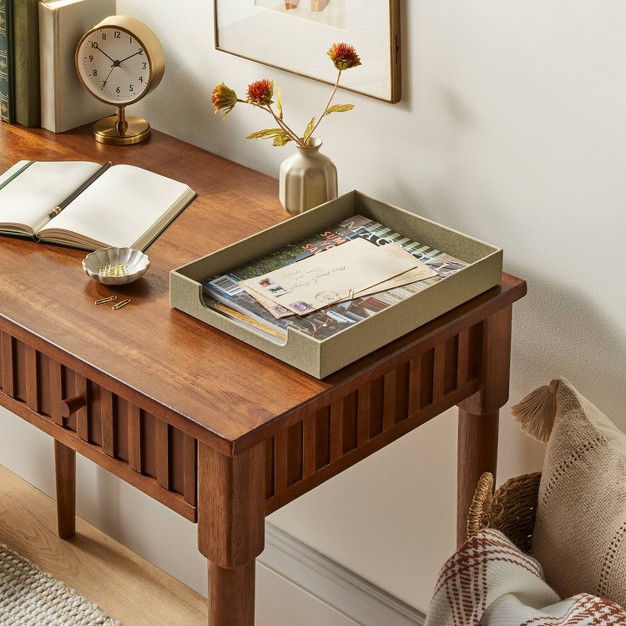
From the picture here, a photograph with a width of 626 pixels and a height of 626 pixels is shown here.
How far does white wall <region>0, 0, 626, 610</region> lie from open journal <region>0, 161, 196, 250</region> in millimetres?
234

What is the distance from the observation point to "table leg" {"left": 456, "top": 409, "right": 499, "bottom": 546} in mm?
1533

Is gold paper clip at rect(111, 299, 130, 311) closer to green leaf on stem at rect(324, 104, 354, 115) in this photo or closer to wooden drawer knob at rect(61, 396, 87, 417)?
wooden drawer knob at rect(61, 396, 87, 417)

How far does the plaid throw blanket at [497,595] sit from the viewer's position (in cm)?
113

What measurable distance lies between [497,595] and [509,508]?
21 centimetres

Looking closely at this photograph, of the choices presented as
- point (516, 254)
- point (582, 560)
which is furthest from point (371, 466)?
point (582, 560)

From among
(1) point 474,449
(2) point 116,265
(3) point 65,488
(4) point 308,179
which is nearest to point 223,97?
(4) point 308,179

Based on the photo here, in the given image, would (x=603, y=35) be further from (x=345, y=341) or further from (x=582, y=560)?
(x=582, y=560)

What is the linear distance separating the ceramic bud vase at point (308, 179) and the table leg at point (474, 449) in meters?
0.35

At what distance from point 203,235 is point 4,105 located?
0.51 metres

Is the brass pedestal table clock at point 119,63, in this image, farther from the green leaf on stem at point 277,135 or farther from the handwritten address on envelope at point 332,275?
the handwritten address on envelope at point 332,275

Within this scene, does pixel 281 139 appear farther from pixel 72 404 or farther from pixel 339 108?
pixel 72 404

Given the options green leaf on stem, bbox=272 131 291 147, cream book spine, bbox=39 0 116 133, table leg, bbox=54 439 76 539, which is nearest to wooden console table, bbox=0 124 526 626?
green leaf on stem, bbox=272 131 291 147

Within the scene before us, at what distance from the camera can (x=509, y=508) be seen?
135cm

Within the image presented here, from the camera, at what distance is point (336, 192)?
5.08ft
